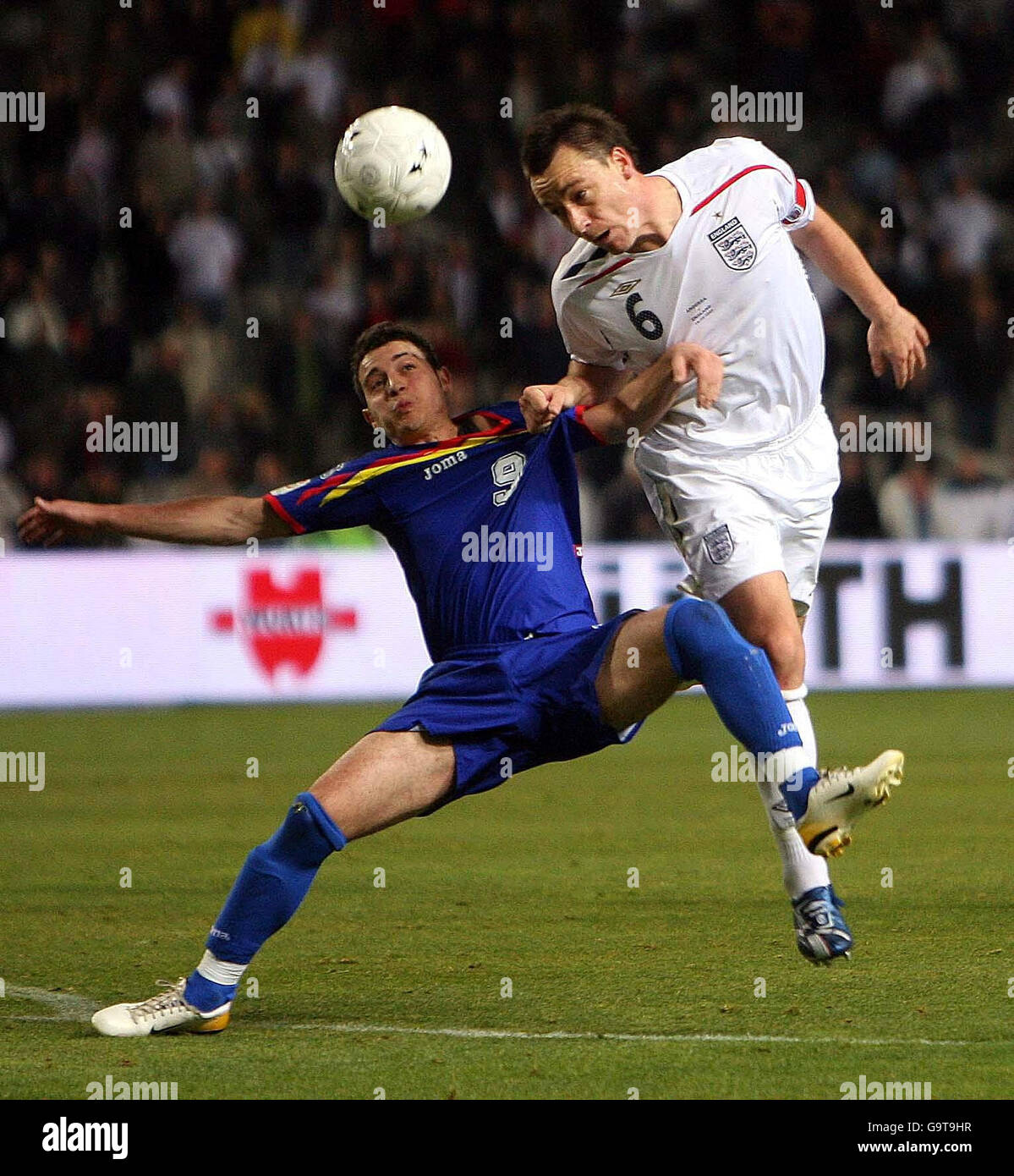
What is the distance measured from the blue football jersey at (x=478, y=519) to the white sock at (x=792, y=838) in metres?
0.73

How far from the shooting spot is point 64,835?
27.7 feet

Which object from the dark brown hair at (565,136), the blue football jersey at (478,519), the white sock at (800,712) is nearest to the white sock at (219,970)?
the blue football jersey at (478,519)

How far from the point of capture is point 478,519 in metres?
5.20

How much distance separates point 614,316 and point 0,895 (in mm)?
3402

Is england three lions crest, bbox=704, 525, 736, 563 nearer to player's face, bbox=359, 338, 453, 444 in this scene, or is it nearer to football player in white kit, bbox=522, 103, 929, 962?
football player in white kit, bbox=522, 103, 929, 962

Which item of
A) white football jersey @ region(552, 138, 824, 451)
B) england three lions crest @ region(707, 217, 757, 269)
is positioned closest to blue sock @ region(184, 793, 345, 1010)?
white football jersey @ region(552, 138, 824, 451)

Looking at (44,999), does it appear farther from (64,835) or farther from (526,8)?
(526,8)

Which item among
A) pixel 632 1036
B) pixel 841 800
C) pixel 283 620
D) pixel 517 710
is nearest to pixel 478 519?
pixel 517 710

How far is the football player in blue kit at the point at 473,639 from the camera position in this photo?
15.3 feet

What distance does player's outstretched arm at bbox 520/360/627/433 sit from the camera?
489cm

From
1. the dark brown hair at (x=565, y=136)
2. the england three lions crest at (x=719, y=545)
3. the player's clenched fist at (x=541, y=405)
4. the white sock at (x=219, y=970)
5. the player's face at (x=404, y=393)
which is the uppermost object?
the dark brown hair at (x=565, y=136)

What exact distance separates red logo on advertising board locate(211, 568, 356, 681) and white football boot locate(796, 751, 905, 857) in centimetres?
838

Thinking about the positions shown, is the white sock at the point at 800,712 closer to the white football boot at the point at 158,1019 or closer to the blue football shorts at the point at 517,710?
the blue football shorts at the point at 517,710

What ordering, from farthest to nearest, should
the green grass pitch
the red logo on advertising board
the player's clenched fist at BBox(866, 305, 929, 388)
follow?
the red logo on advertising board < the player's clenched fist at BBox(866, 305, 929, 388) < the green grass pitch
